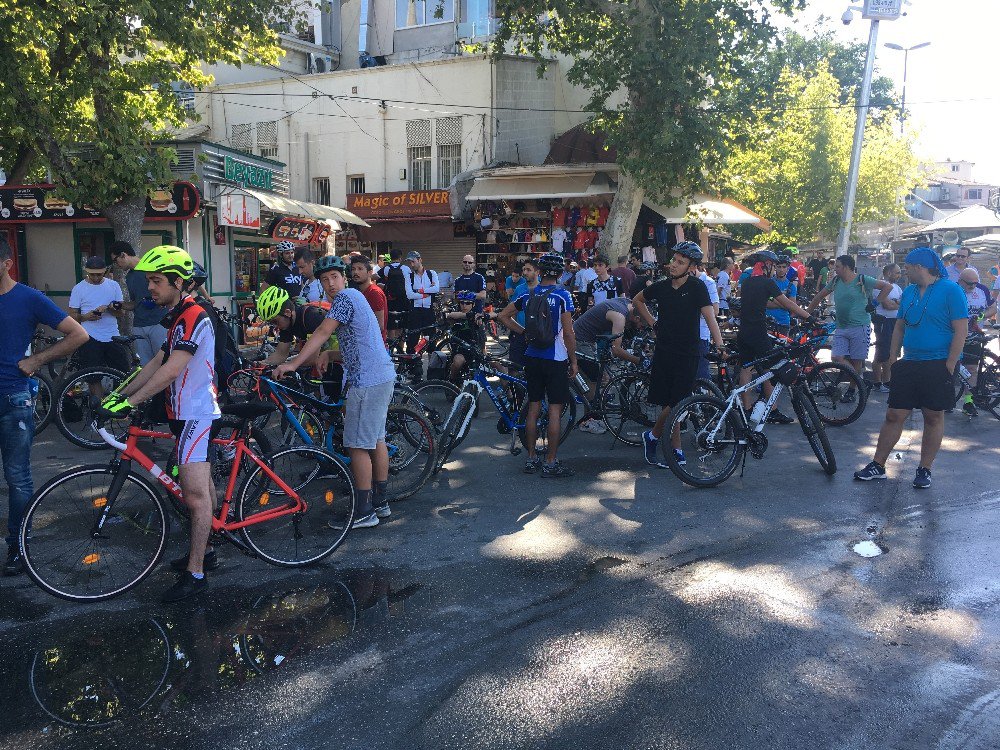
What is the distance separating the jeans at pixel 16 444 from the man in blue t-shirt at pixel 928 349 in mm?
6423

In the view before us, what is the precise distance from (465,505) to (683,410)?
2.02 m

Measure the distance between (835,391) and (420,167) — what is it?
17932 mm

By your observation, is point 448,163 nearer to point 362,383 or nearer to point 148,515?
point 362,383

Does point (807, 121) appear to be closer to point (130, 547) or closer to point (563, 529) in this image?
point (563, 529)

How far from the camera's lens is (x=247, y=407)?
4.98m

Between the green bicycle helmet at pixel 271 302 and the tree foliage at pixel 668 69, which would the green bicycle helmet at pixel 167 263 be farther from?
the tree foliage at pixel 668 69

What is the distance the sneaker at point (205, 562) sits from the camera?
4727mm

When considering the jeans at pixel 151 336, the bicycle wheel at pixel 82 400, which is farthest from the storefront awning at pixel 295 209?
the bicycle wheel at pixel 82 400

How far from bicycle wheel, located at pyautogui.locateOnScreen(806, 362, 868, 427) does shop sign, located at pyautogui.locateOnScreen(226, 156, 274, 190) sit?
12.1m

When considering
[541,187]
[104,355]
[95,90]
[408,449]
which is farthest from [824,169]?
[408,449]

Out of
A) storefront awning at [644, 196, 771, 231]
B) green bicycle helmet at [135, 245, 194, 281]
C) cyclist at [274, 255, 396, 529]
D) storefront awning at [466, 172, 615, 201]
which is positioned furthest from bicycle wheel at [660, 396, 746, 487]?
storefront awning at [644, 196, 771, 231]

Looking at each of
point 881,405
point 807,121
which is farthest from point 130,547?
point 807,121

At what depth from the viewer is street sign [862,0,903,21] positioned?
858 inches

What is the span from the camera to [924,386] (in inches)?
260
